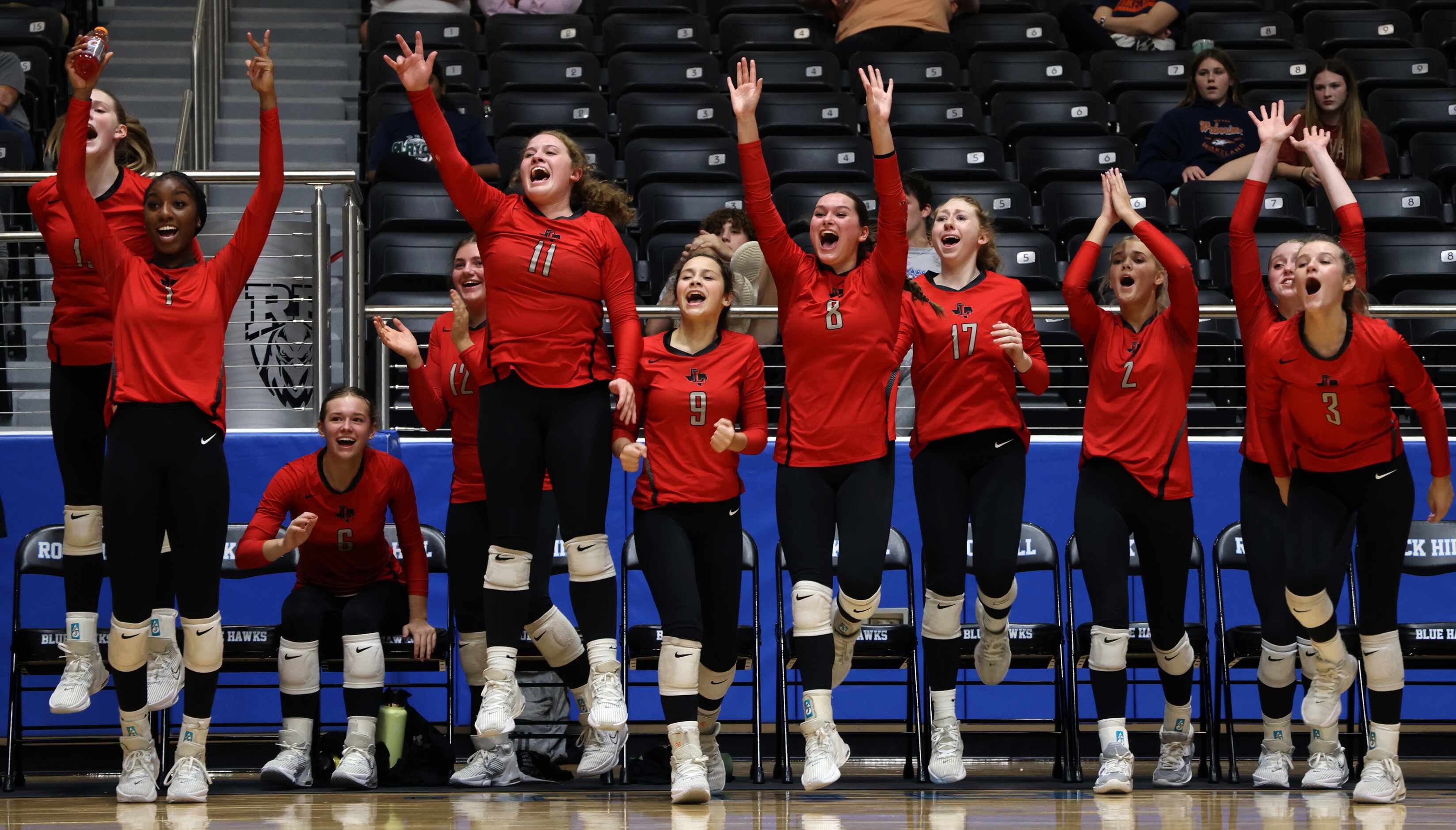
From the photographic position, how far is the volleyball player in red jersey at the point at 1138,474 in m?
5.22

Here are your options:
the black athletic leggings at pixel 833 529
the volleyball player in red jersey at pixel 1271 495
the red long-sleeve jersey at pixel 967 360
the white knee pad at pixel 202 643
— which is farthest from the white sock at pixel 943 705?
the white knee pad at pixel 202 643

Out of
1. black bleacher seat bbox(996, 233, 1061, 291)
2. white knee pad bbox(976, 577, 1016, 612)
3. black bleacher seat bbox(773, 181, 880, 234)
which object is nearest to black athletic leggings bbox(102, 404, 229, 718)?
white knee pad bbox(976, 577, 1016, 612)

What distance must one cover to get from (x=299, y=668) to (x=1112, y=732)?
112 inches

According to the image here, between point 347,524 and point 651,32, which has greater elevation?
point 651,32

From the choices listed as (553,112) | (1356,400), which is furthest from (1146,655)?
(553,112)

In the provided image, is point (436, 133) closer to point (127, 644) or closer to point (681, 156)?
point (127, 644)

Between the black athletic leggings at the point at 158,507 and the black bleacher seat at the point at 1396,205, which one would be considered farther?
the black bleacher seat at the point at 1396,205

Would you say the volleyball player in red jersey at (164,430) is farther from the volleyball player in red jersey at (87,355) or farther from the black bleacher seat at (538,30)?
the black bleacher seat at (538,30)

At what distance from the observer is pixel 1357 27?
10156mm

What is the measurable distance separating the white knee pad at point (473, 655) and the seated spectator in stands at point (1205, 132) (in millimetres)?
4763

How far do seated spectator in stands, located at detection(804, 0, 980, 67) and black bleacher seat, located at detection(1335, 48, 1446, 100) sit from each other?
8.31 feet

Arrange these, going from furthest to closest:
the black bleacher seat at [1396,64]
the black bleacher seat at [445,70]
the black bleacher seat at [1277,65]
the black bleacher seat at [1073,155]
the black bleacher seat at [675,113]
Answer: the black bleacher seat at [1396,64] < the black bleacher seat at [1277,65] < the black bleacher seat at [445,70] < the black bleacher seat at [675,113] < the black bleacher seat at [1073,155]

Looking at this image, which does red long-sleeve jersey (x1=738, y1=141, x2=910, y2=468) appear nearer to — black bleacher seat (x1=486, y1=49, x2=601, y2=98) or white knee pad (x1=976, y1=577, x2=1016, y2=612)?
Answer: white knee pad (x1=976, y1=577, x2=1016, y2=612)

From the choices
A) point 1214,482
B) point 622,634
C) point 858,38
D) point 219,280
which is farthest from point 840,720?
point 858,38
